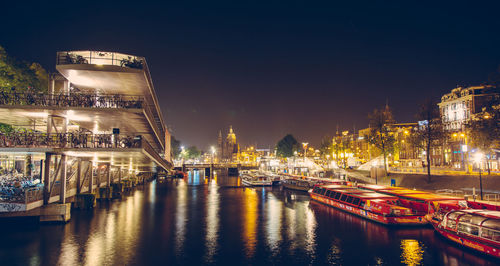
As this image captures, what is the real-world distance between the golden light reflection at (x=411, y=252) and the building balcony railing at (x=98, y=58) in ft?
98.3

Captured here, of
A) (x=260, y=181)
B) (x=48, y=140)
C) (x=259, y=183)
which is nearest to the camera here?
(x=48, y=140)

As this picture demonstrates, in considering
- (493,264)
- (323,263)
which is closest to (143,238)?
(323,263)

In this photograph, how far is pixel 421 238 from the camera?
25672 mm

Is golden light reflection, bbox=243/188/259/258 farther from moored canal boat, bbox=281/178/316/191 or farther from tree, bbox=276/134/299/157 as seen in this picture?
tree, bbox=276/134/299/157

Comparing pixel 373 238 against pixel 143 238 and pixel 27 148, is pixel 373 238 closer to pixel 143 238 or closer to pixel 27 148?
pixel 143 238

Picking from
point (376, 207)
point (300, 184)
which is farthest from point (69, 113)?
point (300, 184)

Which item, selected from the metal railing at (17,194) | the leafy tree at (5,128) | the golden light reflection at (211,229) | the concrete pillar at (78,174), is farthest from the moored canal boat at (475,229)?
the leafy tree at (5,128)

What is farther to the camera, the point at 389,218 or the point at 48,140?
the point at 389,218

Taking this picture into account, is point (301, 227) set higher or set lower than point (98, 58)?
lower

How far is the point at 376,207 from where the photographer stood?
31.3 metres

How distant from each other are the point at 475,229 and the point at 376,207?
10388 millimetres

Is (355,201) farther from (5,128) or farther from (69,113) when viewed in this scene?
(5,128)

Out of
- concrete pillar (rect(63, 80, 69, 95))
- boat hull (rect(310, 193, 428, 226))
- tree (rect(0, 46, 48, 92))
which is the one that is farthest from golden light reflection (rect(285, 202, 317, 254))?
tree (rect(0, 46, 48, 92))

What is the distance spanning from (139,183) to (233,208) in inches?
2284
